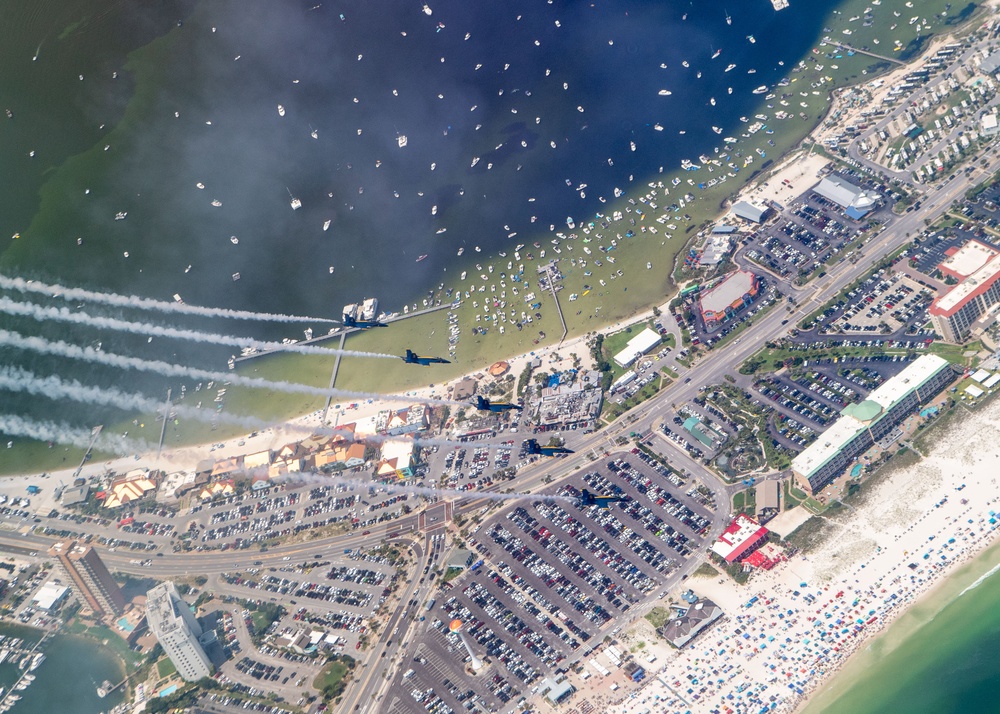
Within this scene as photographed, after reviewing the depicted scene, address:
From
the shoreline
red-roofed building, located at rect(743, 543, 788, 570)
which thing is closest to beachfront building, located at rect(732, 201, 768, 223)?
the shoreline

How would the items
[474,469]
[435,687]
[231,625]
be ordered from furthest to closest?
[474,469], [231,625], [435,687]

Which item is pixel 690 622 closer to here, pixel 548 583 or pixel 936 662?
pixel 548 583

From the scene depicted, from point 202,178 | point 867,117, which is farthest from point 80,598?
point 867,117

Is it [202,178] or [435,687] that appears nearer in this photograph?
[435,687]

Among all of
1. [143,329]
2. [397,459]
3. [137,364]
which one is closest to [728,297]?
[397,459]

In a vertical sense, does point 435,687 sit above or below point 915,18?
below

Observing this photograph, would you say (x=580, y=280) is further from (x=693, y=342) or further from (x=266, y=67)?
(x=266, y=67)

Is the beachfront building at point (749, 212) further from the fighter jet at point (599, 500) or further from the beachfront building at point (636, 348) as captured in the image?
the fighter jet at point (599, 500)
